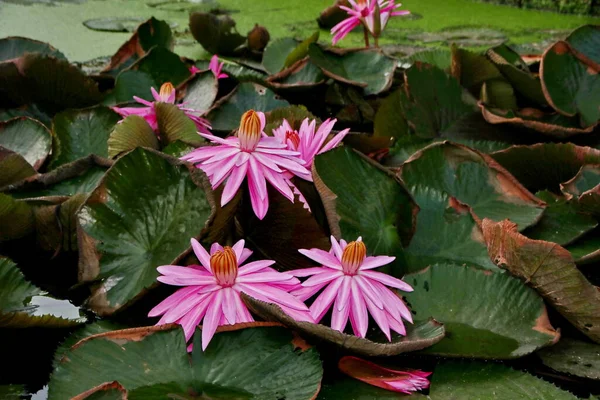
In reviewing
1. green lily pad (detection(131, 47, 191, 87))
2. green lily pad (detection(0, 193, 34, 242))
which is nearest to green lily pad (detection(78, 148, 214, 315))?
green lily pad (detection(0, 193, 34, 242))

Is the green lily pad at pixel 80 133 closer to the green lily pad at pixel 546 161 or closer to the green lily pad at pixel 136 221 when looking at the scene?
→ the green lily pad at pixel 136 221

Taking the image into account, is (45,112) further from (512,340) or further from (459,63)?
(512,340)

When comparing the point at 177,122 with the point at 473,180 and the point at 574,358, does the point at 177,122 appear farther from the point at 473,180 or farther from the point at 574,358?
the point at 574,358

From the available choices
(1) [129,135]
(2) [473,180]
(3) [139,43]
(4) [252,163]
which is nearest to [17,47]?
(3) [139,43]

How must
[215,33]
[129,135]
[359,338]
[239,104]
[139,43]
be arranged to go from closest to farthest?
[359,338]
[129,135]
[239,104]
[139,43]
[215,33]

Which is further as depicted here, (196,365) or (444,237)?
(444,237)

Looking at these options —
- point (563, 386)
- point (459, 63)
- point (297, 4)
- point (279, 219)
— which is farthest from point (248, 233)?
point (297, 4)
